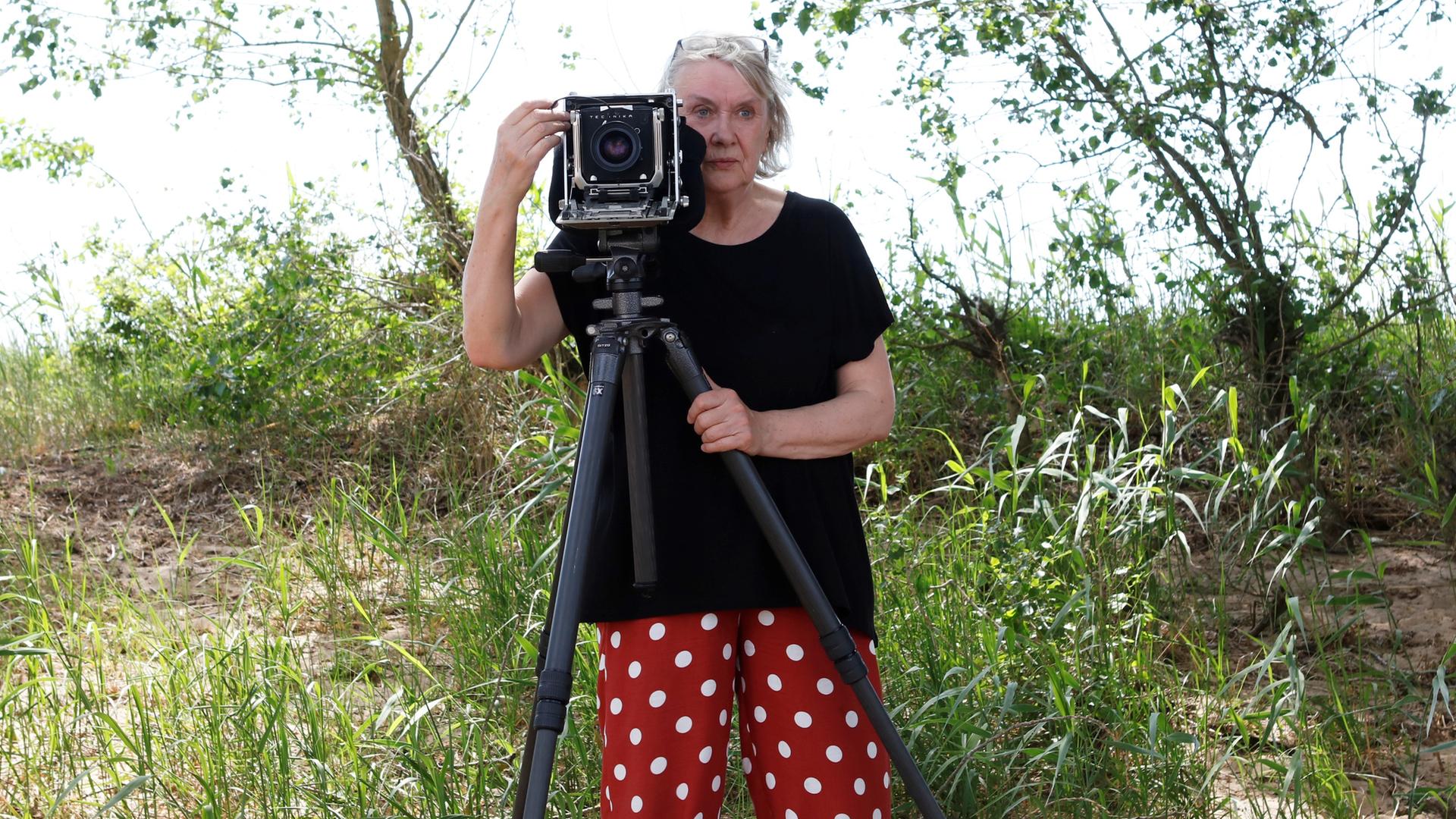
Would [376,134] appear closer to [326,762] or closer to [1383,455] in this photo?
[326,762]

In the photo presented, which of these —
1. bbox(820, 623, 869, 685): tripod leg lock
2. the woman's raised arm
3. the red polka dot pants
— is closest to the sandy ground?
the red polka dot pants

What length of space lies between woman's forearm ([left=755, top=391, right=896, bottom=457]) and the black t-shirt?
0.16 feet

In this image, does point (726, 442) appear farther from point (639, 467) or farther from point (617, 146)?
point (617, 146)

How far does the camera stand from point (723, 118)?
1.73 m

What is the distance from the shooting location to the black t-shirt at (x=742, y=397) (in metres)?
1.73

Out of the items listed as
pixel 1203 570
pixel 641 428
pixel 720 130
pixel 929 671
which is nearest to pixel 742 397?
pixel 641 428

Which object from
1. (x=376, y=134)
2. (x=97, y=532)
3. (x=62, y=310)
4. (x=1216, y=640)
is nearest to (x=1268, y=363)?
(x=1216, y=640)

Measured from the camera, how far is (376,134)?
219 inches

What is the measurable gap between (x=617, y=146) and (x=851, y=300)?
44 cm

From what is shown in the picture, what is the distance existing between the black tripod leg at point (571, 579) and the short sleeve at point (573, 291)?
209mm

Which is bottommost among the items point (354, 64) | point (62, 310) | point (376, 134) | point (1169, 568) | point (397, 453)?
point (1169, 568)

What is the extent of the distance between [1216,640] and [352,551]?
2.77m

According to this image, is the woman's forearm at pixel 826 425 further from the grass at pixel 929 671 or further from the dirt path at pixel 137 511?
the dirt path at pixel 137 511

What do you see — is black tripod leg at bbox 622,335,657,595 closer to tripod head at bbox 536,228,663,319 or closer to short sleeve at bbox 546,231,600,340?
tripod head at bbox 536,228,663,319
